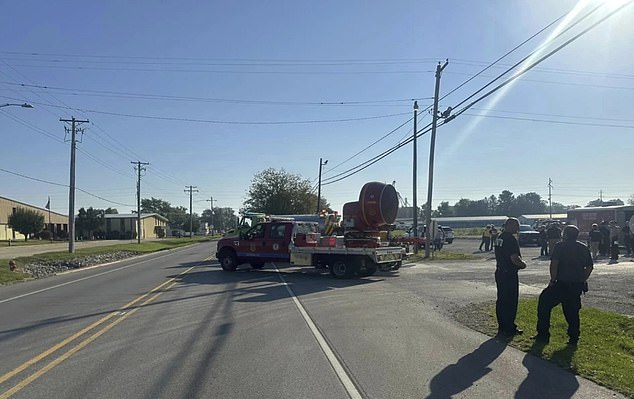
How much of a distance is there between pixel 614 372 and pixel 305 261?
1546 centimetres

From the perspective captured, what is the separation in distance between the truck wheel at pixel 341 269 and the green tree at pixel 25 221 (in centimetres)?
7385

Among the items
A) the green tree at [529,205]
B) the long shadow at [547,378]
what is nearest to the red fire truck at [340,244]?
the long shadow at [547,378]

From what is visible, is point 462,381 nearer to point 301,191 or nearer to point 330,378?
point 330,378

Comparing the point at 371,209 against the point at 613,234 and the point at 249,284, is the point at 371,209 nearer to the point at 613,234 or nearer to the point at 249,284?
the point at 249,284

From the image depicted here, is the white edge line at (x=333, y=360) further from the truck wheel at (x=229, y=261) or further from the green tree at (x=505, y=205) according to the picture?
the green tree at (x=505, y=205)

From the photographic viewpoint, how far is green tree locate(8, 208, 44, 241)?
3255 inches

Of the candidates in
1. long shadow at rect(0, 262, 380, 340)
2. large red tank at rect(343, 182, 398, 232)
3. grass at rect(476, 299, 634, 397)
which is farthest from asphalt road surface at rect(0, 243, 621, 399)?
large red tank at rect(343, 182, 398, 232)

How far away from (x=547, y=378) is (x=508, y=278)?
310 cm

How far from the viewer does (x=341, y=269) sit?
21.2m

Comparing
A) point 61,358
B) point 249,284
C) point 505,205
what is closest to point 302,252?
point 249,284

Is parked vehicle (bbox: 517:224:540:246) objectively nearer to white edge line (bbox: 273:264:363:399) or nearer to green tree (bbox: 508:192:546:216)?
white edge line (bbox: 273:264:363:399)

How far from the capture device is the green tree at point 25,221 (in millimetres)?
82688

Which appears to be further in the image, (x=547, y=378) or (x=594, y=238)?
(x=594, y=238)

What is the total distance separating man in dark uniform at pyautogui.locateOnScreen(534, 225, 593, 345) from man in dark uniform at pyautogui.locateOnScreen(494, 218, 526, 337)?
65 cm
